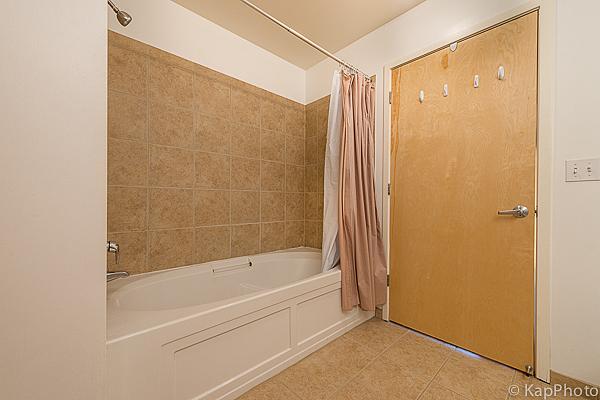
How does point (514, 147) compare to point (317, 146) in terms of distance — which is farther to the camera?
point (317, 146)

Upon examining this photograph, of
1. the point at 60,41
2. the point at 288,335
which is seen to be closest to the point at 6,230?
the point at 60,41

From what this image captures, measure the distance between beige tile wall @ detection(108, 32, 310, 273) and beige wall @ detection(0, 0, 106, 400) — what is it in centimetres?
92

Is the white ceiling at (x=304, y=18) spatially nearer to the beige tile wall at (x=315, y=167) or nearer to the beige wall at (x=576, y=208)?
the beige tile wall at (x=315, y=167)

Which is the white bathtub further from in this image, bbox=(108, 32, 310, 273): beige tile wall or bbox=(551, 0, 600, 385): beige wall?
bbox=(551, 0, 600, 385): beige wall

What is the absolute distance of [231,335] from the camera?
3.96ft

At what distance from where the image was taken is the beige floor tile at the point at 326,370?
128cm

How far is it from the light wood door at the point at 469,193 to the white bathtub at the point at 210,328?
0.63m

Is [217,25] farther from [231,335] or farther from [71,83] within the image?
[231,335]

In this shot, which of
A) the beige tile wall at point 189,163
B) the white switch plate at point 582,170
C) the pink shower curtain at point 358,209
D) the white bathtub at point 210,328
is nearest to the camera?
the white bathtub at point 210,328

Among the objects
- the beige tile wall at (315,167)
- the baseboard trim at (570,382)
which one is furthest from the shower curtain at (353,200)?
the baseboard trim at (570,382)

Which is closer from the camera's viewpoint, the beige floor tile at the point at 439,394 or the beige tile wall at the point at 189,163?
the beige floor tile at the point at 439,394

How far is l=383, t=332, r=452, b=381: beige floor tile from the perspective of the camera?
143cm

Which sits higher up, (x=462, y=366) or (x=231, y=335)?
(x=231, y=335)

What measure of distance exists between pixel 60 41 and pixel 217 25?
164 centimetres
